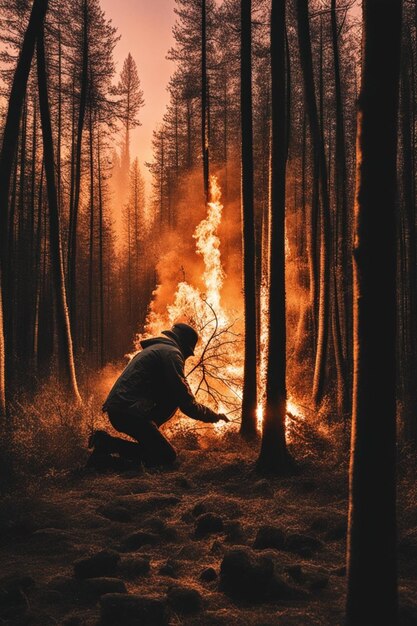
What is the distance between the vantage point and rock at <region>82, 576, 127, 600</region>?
2846mm

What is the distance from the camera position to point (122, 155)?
2822 inches

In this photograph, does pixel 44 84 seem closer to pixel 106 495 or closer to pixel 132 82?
pixel 106 495

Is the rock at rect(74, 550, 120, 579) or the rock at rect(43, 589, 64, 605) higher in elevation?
the rock at rect(74, 550, 120, 579)

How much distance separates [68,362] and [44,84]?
6.45 m

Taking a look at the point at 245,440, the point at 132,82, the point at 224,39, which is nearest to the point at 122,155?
the point at 132,82

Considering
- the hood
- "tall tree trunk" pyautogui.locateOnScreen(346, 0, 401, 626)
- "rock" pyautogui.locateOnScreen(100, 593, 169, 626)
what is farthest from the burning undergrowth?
"tall tree trunk" pyautogui.locateOnScreen(346, 0, 401, 626)

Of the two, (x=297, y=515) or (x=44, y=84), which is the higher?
(x=44, y=84)

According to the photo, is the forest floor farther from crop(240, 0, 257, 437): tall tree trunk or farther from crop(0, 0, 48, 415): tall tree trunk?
crop(0, 0, 48, 415): tall tree trunk

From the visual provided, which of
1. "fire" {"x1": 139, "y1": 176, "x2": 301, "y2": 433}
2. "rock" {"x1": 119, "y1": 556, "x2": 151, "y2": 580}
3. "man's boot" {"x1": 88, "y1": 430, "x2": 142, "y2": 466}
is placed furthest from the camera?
"fire" {"x1": 139, "y1": 176, "x2": 301, "y2": 433}

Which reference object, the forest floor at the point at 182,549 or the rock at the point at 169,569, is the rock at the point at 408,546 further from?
the rock at the point at 169,569

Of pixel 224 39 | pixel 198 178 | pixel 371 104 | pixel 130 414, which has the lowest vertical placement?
pixel 130 414

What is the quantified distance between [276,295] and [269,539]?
3.51 m

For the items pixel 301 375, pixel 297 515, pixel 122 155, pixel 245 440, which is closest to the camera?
pixel 297 515

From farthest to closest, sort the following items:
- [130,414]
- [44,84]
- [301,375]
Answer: [301,375]
[44,84]
[130,414]
